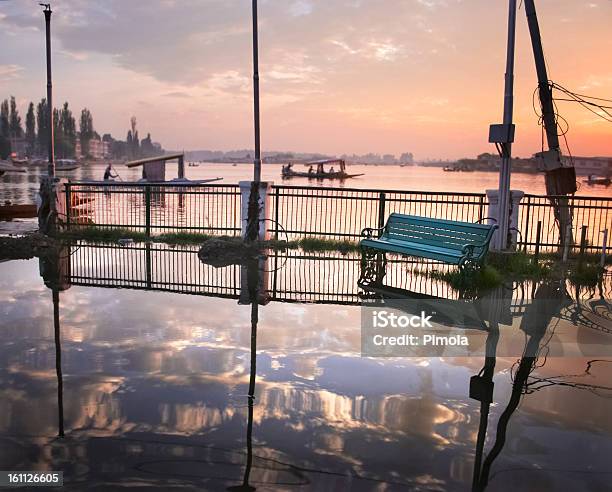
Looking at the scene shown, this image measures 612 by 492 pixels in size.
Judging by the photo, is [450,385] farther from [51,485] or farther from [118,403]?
[51,485]

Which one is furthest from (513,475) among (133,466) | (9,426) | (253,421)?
(9,426)

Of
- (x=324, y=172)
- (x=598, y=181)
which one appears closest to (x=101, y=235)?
(x=324, y=172)

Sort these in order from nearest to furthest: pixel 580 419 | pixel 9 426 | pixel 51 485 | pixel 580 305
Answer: pixel 51 485, pixel 9 426, pixel 580 419, pixel 580 305

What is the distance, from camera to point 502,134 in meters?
10.8

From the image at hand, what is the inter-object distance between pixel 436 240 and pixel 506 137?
235cm

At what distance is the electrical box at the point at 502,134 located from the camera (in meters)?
10.7

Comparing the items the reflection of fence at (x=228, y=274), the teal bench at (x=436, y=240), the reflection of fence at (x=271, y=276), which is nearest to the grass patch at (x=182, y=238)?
the reflection of fence at (x=228, y=274)

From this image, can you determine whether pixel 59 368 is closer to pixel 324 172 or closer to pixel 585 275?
pixel 585 275

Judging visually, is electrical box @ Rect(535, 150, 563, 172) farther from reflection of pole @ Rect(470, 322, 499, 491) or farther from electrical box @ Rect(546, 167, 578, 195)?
reflection of pole @ Rect(470, 322, 499, 491)

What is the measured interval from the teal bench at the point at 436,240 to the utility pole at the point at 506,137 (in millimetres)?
1440

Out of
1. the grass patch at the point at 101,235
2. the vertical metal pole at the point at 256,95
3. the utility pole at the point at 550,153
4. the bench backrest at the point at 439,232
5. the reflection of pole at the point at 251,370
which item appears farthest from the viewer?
the grass patch at the point at 101,235

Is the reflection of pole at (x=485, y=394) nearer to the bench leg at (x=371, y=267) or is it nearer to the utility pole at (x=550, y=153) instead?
the bench leg at (x=371, y=267)

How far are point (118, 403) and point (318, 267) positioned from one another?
7.18 m

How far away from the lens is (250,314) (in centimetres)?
772
